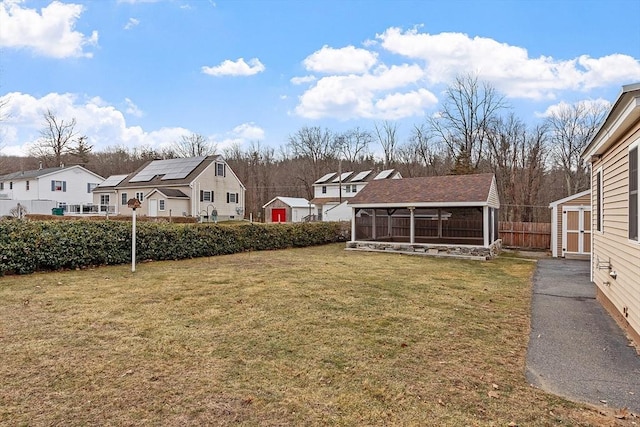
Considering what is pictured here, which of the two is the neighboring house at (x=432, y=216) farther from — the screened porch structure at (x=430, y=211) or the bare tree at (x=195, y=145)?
the bare tree at (x=195, y=145)

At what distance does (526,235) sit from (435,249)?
19.1ft

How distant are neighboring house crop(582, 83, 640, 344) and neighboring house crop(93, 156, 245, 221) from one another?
79.4 feet

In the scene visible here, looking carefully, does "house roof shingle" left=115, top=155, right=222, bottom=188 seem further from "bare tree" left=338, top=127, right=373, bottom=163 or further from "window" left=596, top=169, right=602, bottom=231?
"window" left=596, top=169, right=602, bottom=231

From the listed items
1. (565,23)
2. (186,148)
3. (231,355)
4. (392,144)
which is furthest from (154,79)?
(186,148)

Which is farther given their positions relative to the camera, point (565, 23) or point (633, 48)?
point (633, 48)

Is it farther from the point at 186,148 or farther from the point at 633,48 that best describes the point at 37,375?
the point at 186,148

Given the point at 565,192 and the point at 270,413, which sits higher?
the point at 565,192

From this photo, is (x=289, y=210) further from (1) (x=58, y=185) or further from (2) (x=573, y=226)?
(2) (x=573, y=226)

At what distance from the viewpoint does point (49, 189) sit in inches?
1396

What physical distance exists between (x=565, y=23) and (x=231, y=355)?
1557cm

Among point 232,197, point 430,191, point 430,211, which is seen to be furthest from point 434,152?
point 430,191

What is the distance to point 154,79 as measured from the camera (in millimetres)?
19891

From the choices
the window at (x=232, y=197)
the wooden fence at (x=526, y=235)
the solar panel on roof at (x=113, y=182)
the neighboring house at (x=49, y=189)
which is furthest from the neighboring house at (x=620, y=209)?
the neighboring house at (x=49, y=189)

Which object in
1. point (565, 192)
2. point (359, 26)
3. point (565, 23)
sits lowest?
point (565, 192)
